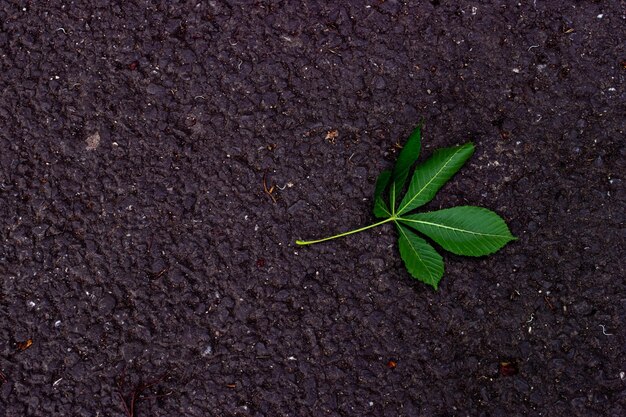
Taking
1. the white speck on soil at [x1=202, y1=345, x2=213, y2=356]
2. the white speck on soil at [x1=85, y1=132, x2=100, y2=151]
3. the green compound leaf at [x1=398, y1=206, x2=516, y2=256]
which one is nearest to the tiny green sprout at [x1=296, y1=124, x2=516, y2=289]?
the green compound leaf at [x1=398, y1=206, x2=516, y2=256]

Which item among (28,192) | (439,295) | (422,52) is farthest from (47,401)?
(422,52)

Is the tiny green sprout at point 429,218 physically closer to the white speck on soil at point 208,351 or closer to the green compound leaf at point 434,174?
the green compound leaf at point 434,174

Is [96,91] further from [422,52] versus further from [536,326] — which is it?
[536,326]

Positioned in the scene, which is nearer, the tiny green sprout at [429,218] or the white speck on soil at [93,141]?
the tiny green sprout at [429,218]

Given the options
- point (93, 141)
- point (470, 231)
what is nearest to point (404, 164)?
point (470, 231)

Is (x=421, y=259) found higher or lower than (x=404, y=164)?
lower

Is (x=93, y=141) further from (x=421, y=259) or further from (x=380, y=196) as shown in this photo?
(x=421, y=259)

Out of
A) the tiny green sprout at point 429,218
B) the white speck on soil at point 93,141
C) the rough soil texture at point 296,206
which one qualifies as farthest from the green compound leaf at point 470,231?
the white speck on soil at point 93,141
